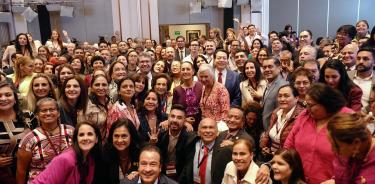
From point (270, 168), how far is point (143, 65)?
2821mm

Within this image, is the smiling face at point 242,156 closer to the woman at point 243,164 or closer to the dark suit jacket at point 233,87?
the woman at point 243,164

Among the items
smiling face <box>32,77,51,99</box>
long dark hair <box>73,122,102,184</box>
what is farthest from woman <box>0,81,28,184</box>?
long dark hair <box>73,122,102,184</box>

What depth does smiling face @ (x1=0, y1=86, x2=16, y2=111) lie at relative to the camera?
9.63 feet

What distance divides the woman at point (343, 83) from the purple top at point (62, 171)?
2.22 metres

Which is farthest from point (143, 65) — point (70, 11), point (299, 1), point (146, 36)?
point (299, 1)

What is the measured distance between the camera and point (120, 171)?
122 inches

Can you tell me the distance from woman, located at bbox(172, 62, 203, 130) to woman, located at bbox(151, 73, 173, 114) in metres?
0.13

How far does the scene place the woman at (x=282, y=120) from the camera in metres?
2.90

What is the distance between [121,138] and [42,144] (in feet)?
2.13

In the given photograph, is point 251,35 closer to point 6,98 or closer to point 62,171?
point 6,98

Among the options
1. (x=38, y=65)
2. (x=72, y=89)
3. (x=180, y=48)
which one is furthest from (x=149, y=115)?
(x=180, y=48)

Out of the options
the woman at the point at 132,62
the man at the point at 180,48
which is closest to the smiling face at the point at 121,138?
the woman at the point at 132,62

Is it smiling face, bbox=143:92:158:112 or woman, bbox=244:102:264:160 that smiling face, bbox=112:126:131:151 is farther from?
woman, bbox=244:102:264:160

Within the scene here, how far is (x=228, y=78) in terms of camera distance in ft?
15.1
